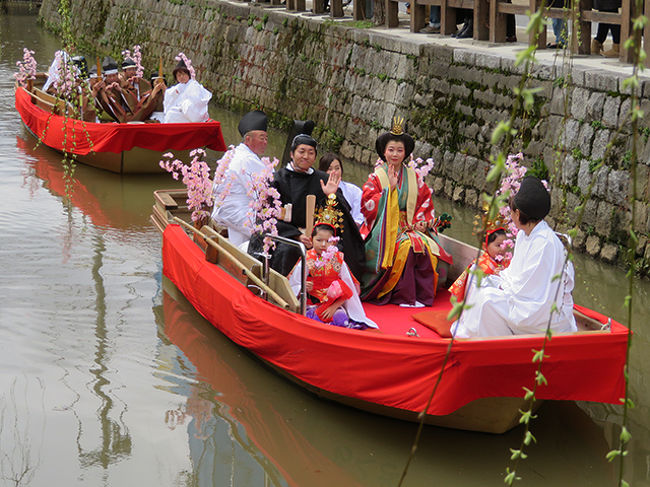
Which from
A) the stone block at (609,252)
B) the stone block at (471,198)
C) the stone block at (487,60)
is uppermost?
the stone block at (487,60)

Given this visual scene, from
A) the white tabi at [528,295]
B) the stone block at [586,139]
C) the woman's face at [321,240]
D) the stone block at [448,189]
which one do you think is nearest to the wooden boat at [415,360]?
the white tabi at [528,295]

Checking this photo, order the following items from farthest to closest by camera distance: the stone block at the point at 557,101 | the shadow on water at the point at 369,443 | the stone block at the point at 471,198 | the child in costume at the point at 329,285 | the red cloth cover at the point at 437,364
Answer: the stone block at the point at 471,198, the stone block at the point at 557,101, the child in costume at the point at 329,285, the shadow on water at the point at 369,443, the red cloth cover at the point at 437,364

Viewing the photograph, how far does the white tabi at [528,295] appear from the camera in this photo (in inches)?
185

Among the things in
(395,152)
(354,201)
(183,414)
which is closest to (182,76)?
(354,201)

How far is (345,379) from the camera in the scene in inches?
194

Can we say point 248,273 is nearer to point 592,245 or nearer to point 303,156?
point 303,156

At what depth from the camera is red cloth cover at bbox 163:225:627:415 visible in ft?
14.6

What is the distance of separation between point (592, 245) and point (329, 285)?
132 inches

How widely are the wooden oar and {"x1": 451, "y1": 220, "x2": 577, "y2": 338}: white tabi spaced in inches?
52.7

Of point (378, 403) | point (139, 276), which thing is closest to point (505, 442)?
point (378, 403)

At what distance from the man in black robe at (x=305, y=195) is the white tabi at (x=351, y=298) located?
0.35 meters

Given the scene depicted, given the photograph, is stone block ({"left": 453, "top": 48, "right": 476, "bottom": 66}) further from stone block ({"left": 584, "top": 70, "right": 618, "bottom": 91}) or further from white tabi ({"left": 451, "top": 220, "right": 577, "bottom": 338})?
white tabi ({"left": 451, "top": 220, "right": 577, "bottom": 338})

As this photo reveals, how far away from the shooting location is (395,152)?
20.4 feet

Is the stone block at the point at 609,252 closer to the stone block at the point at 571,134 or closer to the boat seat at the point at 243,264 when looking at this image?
the stone block at the point at 571,134
